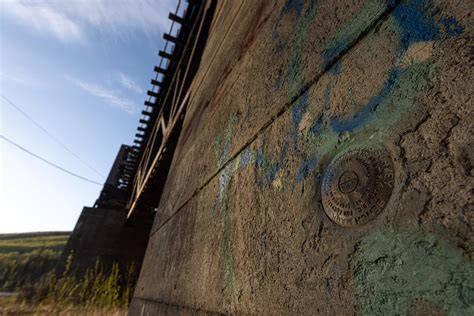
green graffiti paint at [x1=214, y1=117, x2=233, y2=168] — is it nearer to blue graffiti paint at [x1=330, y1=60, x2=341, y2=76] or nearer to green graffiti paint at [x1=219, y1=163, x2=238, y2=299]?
green graffiti paint at [x1=219, y1=163, x2=238, y2=299]

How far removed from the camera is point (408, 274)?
0.66 metres

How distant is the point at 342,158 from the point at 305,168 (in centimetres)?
21

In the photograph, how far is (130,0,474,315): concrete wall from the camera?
2.07ft

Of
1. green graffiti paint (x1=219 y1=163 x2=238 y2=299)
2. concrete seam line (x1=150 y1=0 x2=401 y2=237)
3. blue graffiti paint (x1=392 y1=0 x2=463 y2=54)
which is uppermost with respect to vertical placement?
concrete seam line (x1=150 y1=0 x2=401 y2=237)

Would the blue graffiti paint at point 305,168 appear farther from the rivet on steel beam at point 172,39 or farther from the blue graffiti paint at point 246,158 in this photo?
the rivet on steel beam at point 172,39

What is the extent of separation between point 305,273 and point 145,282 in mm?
3193

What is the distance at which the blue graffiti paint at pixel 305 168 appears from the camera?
1079mm

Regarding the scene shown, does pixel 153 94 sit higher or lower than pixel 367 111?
higher

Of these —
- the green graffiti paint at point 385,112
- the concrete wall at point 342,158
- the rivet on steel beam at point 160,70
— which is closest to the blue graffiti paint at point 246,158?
the concrete wall at point 342,158

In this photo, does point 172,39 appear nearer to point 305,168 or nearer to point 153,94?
point 153,94

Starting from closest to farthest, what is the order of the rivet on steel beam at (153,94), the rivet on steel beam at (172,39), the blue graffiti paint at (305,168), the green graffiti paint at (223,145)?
1. the blue graffiti paint at (305,168)
2. the green graffiti paint at (223,145)
3. the rivet on steel beam at (172,39)
4. the rivet on steel beam at (153,94)

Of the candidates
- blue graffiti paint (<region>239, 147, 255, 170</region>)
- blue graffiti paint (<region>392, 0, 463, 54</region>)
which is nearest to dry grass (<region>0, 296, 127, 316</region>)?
blue graffiti paint (<region>239, 147, 255, 170</region>)

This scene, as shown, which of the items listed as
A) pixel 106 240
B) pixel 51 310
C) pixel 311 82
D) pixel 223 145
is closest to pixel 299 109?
pixel 311 82

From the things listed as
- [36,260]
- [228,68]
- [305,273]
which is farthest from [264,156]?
[36,260]
